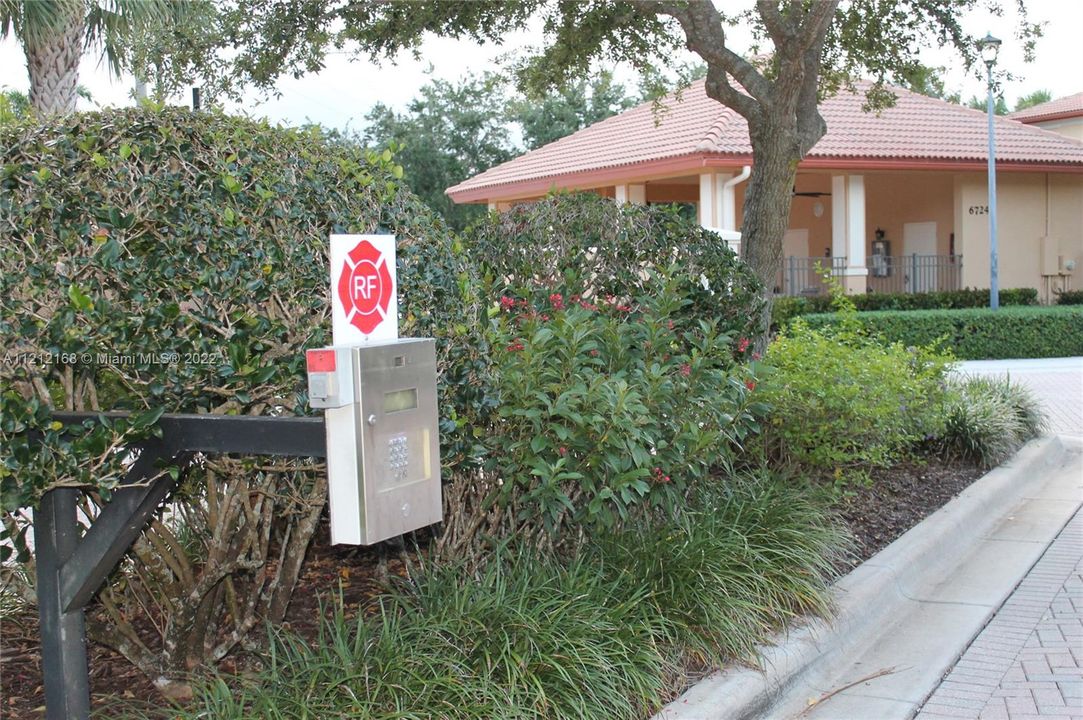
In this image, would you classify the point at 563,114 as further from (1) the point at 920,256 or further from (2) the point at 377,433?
(2) the point at 377,433

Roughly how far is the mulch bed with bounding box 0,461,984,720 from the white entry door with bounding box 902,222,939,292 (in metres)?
16.5

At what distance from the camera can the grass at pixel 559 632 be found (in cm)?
386

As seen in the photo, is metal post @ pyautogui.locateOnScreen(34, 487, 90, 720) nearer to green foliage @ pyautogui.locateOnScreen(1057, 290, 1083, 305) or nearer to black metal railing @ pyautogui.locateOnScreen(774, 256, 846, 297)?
black metal railing @ pyautogui.locateOnScreen(774, 256, 846, 297)

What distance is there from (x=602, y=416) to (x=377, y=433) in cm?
171

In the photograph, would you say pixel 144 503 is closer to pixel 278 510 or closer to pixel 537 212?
pixel 278 510

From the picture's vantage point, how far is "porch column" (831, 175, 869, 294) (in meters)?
23.1

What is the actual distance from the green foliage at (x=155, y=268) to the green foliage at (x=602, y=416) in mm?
1006

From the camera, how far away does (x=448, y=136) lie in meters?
36.0

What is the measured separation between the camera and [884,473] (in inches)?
341

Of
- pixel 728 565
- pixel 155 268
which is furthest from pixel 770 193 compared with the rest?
pixel 155 268

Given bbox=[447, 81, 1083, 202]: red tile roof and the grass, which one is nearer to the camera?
the grass

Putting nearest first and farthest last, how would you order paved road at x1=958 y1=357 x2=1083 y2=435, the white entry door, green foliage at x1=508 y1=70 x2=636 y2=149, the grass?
the grass, paved road at x1=958 y1=357 x2=1083 y2=435, the white entry door, green foliage at x1=508 y1=70 x2=636 y2=149

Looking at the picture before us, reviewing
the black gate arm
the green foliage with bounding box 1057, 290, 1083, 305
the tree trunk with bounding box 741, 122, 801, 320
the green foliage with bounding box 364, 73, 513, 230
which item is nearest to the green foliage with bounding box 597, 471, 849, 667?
the black gate arm

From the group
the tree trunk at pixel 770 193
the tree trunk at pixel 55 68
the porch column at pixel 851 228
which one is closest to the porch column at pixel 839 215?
the porch column at pixel 851 228
